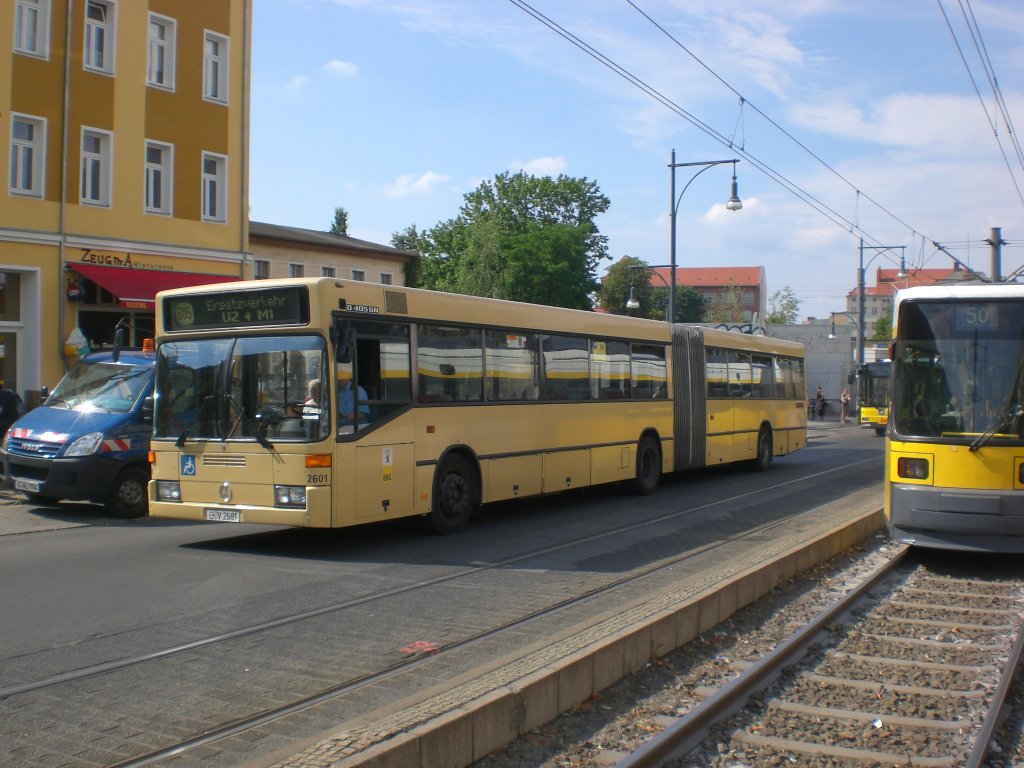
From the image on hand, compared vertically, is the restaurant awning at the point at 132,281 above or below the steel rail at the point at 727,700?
above

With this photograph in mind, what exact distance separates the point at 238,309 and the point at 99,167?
607 inches

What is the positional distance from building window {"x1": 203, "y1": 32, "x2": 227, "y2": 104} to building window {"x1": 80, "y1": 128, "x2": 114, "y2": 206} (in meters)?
3.50

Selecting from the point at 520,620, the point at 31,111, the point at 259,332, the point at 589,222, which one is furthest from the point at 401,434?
the point at 589,222

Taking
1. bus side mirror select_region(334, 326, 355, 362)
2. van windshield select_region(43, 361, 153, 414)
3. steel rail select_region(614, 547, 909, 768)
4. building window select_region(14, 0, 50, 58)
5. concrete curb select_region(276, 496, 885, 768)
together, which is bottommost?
steel rail select_region(614, 547, 909, 768)

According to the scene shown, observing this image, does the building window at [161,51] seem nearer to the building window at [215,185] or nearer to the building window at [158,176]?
the building window at [158,176]

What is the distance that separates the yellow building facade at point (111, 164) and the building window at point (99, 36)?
3 centimetres

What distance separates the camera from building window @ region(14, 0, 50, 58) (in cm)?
2230

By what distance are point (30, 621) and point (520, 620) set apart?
365 centimetres

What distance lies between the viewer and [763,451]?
909 inches

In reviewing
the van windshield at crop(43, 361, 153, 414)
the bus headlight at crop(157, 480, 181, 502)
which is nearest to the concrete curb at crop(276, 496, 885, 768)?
the bus headlight at crop(157, 480, 181, 502)

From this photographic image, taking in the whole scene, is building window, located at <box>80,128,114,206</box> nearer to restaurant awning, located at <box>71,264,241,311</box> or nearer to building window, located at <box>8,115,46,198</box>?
building window, located at <box>8,115,46,198</box>

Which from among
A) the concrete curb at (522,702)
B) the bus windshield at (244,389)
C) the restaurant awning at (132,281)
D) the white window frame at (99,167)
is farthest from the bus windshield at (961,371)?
the white window frame at (99,167)

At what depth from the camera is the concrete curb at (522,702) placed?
445 centimetres

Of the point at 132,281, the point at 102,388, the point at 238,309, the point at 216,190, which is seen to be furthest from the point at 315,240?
the point at 238,309
